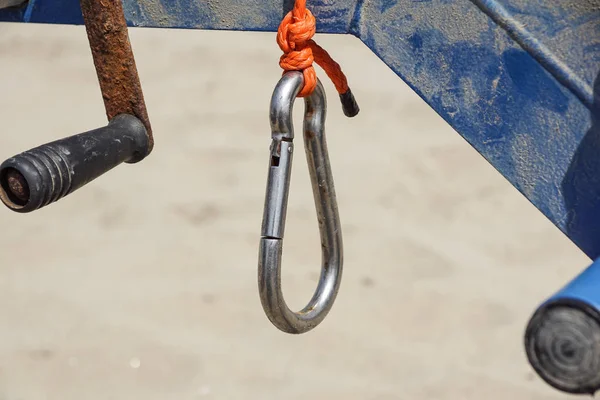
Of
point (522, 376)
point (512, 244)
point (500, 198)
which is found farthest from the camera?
point (500, 198)

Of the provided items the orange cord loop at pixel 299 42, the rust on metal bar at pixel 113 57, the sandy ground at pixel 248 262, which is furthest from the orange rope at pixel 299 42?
the sandy ground at pixel 248 262

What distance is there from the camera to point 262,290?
1.86 ft

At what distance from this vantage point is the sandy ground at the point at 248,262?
5.58 feet

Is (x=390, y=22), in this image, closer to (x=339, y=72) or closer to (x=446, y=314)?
(x=339, y=72)

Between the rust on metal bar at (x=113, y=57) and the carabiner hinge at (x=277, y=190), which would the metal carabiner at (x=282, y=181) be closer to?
the carabiner hinge at (x=277, y=190)

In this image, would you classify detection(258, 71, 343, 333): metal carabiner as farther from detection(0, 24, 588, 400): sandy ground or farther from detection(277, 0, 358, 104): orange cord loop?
detection(0, 24, 588, 400): sandy ground

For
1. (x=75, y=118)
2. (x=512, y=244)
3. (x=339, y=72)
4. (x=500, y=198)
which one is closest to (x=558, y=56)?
(x=339, y=72)

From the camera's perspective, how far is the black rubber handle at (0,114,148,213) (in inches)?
20.5

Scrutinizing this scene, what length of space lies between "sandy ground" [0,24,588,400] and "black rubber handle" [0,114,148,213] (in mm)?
1123

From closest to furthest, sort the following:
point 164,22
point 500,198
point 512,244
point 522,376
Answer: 1. point 164,22
2. point 522,376
3. point 512,244
4. point 500,198

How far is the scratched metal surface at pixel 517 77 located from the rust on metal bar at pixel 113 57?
15cm

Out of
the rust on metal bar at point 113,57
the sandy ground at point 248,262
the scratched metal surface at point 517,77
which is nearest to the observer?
the scratched metal surface at point 517,77

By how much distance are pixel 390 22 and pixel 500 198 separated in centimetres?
170

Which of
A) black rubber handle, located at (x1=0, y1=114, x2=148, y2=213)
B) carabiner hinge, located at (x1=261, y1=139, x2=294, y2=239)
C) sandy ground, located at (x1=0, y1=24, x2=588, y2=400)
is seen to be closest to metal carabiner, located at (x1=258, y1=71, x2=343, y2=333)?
carabiner hinge, located at (x1=261, y1=139, x2=294, y2=239)
